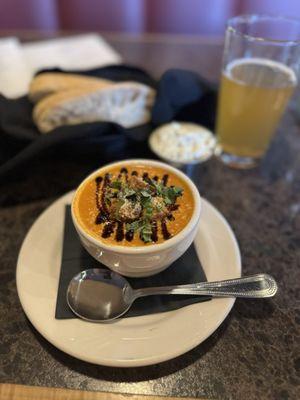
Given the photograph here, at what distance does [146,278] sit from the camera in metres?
0.72

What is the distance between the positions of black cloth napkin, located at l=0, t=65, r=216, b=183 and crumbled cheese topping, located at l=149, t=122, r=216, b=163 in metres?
0.04

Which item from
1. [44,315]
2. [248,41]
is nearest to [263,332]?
[44,315]

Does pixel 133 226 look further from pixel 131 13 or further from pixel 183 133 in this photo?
pixel 131 13

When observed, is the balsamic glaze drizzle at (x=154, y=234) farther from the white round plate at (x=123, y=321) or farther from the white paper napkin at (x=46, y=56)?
the white paper napkin at (x=46, y=56)

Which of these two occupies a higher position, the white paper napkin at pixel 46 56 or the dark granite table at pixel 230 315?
the white paper napkin at pixel 46 56

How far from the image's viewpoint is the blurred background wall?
6.75 ft

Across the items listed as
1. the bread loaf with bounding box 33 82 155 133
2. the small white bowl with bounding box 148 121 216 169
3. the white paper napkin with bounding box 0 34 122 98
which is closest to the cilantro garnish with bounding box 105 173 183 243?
the small white bowl with bounding box 148 121 216 169

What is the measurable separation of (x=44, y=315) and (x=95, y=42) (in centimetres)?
139

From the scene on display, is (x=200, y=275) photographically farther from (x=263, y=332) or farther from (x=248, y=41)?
(x=248, y=41)

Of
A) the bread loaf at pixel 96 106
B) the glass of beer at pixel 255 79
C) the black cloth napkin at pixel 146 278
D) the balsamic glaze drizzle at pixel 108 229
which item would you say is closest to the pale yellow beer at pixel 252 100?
the glass of beer at pixel 255 79

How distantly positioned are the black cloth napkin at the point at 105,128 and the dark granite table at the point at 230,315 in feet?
0.26

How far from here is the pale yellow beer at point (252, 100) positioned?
96cm

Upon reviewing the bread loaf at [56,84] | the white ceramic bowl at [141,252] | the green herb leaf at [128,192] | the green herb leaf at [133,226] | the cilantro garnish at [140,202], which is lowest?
the white ceramic bowl at [141,252]

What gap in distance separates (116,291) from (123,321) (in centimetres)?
6
